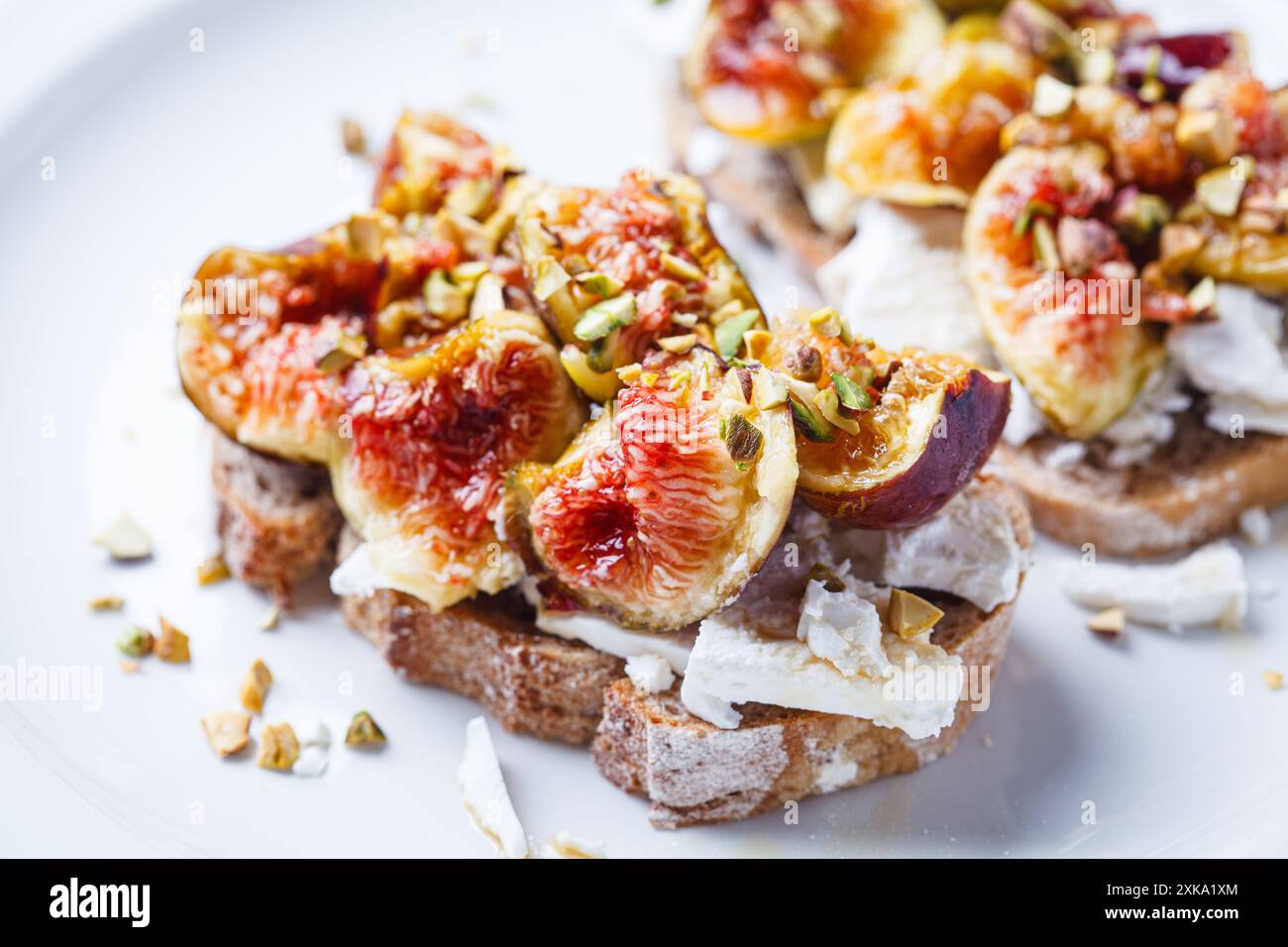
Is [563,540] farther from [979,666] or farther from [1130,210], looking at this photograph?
[1130,210]

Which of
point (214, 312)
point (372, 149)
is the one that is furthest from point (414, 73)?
point (214, 312)

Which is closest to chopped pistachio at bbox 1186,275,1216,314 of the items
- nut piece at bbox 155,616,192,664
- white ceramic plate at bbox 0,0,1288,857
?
white ceramic plate at bbox 0,0,1288,857

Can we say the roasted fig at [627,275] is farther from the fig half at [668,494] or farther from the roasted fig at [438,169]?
the roasted fig at [438,169]

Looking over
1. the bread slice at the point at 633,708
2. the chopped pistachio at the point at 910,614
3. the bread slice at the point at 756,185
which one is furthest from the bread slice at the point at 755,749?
the bread slice at the point at 756,185

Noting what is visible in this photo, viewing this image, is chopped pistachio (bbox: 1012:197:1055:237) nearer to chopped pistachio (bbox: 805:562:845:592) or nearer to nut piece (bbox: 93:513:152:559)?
chopped pistachio (bbox: 805:562:845:592)

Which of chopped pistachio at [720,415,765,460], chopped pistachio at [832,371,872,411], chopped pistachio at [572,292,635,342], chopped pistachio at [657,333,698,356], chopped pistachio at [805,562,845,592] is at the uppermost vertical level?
chopped pistachio at [572,292,635,342]

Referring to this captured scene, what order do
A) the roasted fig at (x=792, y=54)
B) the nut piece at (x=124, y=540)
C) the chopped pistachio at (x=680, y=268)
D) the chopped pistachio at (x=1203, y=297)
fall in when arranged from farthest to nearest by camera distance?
the roasted fig at (x=792, y=54) → the nut piece at (x=124, y=540) → the chopped pistachio at (x=1203, y=297) → the chopped pistachio at (x=680, y=268)

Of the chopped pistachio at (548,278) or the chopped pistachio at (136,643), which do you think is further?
the chopped pistachio at (136,643)
